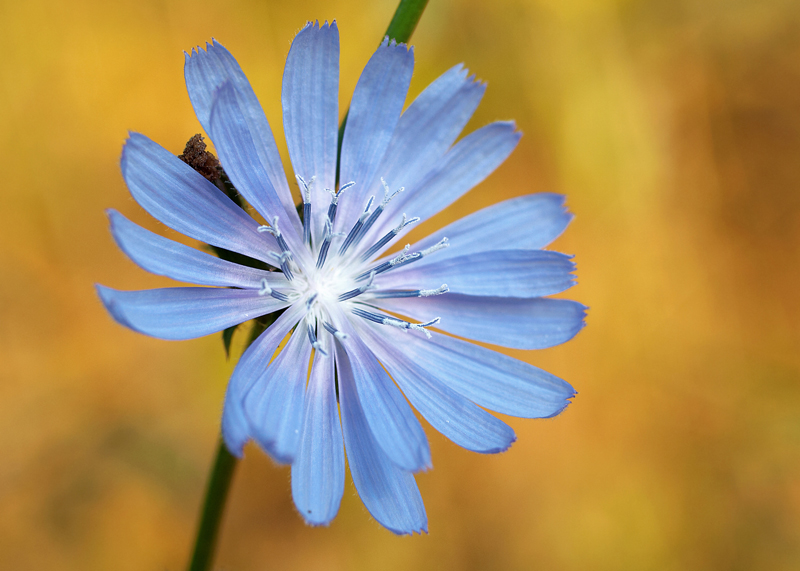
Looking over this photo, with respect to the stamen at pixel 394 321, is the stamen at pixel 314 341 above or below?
below

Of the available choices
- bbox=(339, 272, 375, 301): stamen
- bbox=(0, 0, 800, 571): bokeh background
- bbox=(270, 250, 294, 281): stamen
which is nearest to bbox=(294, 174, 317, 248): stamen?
bbox=(270, 250, 294, 281): stamen

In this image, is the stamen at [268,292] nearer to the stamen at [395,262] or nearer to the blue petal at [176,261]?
the blue petal at [176,261]

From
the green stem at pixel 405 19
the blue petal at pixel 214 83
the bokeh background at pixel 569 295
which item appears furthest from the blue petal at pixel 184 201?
the bokeh background at pixel 569 295

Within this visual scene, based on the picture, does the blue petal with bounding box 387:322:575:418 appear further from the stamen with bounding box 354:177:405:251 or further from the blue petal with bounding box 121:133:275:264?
the blue petal with bounding box 121:133:275:264

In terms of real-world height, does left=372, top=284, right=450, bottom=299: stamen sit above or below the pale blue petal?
below

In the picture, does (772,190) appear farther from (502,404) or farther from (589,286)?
(502,404)

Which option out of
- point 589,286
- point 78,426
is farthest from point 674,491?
point 78,426
